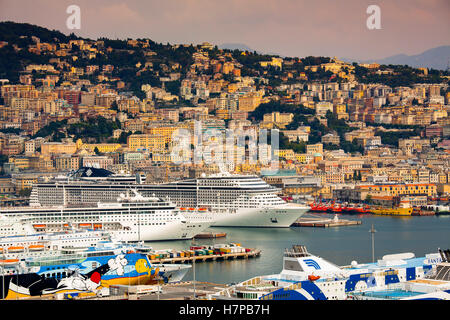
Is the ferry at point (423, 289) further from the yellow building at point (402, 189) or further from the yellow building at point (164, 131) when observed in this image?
the yellow building at point (164, 131)

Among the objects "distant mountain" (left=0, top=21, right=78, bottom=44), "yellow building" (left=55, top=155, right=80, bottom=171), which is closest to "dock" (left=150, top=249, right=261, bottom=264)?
"yellow building" (left=55, top=155, right=80, bottom=171)

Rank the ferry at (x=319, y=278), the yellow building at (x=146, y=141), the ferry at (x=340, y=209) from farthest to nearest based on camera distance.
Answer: the yellow building at (x=146, y=141)
the ferry at (x=340, y=209)
the ferry at (x=319, y=278)

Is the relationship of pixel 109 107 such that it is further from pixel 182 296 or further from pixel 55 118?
pixel 182 296

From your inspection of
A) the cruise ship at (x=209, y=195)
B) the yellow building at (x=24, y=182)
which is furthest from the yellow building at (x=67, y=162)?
the cruise ship at (x=209, y=195)

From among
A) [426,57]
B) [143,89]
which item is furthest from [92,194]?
[143,89]

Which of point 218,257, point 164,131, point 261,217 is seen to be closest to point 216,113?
point 164,131
